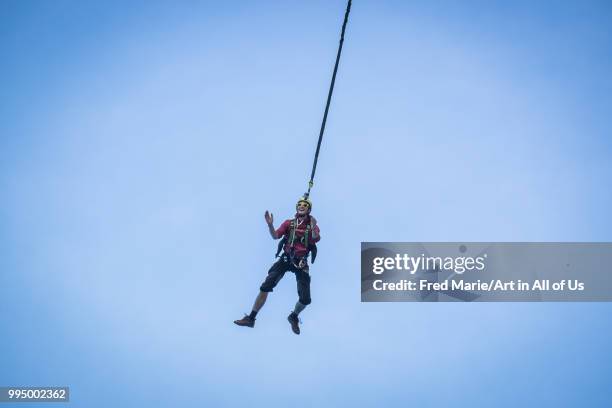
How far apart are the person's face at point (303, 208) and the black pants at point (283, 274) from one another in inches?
38.8

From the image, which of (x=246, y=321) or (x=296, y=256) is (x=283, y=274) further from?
(x=246, y=321)

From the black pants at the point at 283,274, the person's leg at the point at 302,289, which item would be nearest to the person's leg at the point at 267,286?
the black pants at the point at 283,274

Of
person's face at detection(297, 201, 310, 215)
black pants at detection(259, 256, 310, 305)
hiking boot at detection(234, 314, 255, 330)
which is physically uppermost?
person's face at detection(297, 201, 310, 215)

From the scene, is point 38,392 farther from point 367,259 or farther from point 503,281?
point 503,281

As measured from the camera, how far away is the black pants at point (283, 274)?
11.9m

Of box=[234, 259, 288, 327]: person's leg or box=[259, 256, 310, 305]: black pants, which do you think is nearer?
box=[259, 256, 310, 305]: black pants

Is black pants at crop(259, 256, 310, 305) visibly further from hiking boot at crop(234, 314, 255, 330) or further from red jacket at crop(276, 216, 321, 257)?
hiking boot at crop(234, 314, 255, 330)

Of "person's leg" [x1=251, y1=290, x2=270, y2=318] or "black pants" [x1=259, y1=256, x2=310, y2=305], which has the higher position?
"black pants" [x1=259, y1=256, x2=310, y2=305]

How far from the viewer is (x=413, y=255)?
713 inches

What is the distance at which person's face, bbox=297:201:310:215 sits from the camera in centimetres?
1164

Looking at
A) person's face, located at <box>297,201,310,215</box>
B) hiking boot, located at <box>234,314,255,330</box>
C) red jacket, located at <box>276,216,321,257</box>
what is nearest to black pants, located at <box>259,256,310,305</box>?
red jacket, located at <box>276,216,321,257</box>

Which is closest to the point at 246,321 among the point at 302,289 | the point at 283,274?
the point at 283,274

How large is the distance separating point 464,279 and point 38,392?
13064 mm

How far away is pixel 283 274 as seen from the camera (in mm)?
12203
